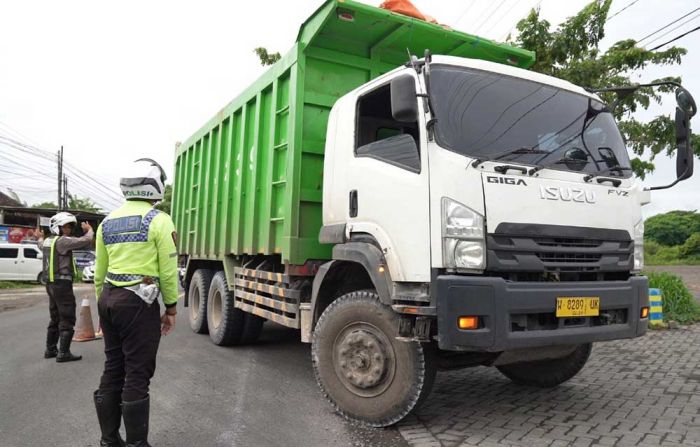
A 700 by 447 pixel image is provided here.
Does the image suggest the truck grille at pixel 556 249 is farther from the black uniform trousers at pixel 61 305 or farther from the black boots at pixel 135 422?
the black uniform trousers at pixel 61 305

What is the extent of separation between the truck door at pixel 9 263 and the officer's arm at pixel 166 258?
19.2 m

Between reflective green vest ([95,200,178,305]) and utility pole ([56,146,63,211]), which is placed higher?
utility pole ([56,146,63,211])

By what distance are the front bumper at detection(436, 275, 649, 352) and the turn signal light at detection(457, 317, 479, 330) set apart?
3 centimetres

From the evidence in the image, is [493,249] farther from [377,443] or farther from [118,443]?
[118,443]

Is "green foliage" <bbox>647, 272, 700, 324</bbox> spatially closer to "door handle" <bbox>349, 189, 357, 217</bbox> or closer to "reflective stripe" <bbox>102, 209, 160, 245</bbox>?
"door handle" <bbox>349, 189, 357, 217</bbox>

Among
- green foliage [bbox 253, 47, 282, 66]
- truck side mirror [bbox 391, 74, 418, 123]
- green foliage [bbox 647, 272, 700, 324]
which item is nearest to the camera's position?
truck side mirror [bbox 391, 74, 418, 123]

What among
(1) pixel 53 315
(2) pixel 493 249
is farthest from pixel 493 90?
(1) pixel 53 315

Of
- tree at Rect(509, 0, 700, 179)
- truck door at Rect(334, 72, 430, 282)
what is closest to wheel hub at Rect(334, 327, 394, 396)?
truck door at Rect(334, 72, 430, 282)

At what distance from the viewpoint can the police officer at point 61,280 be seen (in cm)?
587

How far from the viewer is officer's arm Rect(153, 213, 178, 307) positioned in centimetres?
313

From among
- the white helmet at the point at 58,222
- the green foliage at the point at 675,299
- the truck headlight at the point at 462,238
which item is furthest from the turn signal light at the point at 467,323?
the green foliage at the point at 675,299

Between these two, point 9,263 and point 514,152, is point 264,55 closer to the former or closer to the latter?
point 514,152

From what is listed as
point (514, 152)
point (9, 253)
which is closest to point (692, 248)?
point (514, 152)

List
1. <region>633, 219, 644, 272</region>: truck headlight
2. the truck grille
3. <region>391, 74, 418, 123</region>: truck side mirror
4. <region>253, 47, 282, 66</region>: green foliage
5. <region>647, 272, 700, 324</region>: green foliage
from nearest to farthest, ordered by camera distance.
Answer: the truck grille, <region>391, 74, 418, 123</region>: truck side mirror, <region>633, 219, 644, 272</region>: truck headlight, <region>647, 272, 700, 324</region>: green foliage, <region>253, 47, 282, 66</region>: green foliage
